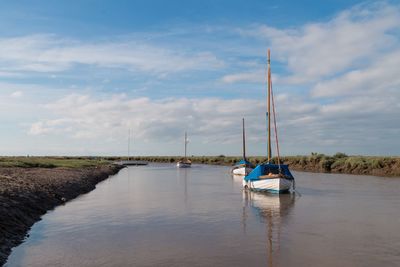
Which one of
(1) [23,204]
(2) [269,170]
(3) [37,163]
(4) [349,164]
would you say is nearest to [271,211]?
(2) [269,170]

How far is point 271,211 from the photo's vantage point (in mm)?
26703

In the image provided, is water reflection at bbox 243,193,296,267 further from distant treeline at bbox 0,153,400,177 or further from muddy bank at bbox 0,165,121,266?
distant treeline at bbox 0,153,400,177

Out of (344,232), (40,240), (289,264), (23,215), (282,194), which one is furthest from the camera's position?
(282,194)

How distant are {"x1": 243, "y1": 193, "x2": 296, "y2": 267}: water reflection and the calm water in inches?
1.5

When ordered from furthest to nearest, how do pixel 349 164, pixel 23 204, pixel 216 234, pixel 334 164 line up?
1. pixel 334 164
2. pixel 349 164
3. pixel 23 204
4. pixel 216 234

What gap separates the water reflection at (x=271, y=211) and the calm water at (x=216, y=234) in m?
0.04

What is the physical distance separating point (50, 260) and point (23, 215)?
24.9 ft

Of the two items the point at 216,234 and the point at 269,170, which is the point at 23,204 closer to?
the point at 216,234

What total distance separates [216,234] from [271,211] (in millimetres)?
8706

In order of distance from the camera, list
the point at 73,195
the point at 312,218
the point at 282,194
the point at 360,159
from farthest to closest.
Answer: the point at 360,159 < the point at 282,194 < the point at 73,195 < the point at 312,218

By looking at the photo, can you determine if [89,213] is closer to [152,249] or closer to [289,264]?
[152,249]

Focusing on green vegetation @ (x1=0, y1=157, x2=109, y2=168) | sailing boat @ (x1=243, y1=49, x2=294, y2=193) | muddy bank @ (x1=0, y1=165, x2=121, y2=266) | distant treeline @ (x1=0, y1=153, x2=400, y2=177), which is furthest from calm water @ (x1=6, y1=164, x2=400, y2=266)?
distant treeline @ (x1=0, y1=153, x2=400, y2=177)

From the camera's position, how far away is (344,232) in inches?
768

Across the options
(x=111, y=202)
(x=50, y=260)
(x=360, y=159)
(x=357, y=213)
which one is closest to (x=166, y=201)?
(x=111, y=202)
